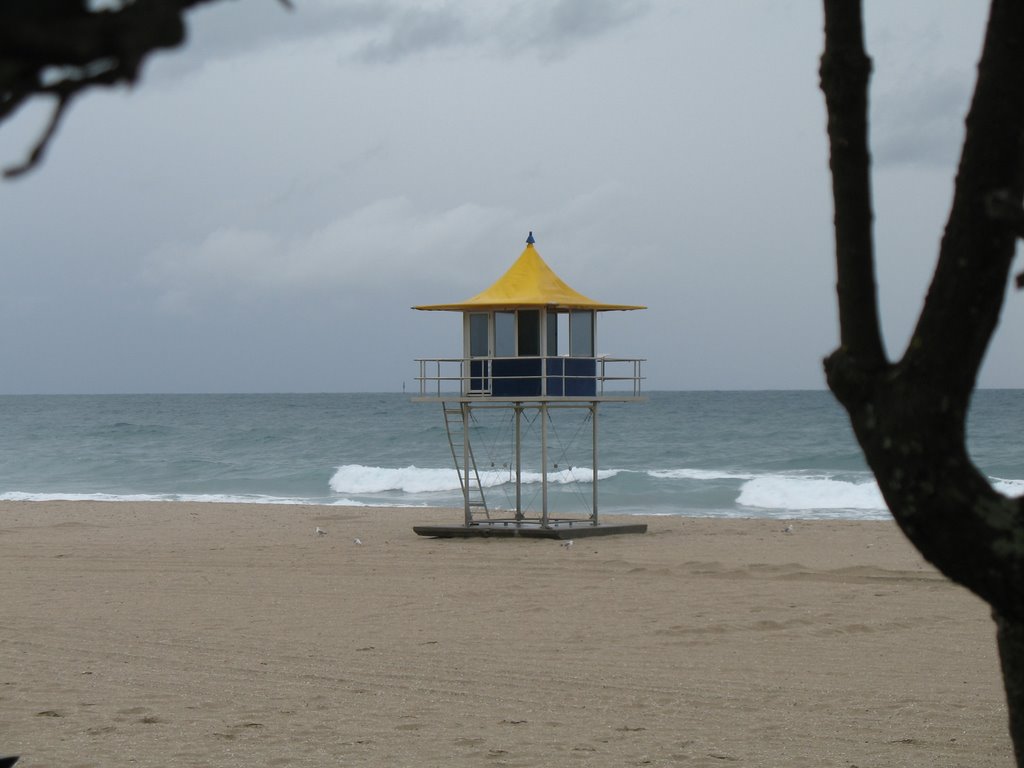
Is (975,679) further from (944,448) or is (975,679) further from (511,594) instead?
(944,448)

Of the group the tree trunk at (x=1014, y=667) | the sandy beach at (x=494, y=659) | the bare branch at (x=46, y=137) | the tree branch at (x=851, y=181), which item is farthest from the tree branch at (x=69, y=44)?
the sandy beach at (x=494, y=659)

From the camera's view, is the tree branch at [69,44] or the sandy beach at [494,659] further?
the sandy beach at [494,659]

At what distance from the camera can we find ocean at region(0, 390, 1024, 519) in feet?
101

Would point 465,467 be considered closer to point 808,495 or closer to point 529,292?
point 529,292

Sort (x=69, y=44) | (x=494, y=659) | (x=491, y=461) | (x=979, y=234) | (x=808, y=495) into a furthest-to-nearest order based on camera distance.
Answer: (x=808, y=495)
(x=491, y=461)
(x=494, y=659)
(x=979, y=234)
(x=69, y=44)

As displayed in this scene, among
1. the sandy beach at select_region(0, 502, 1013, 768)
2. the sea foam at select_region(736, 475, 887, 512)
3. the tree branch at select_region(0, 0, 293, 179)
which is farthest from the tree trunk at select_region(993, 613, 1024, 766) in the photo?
the sea foam at select_region(736, 475, 887, 512)

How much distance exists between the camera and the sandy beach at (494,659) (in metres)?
7.09

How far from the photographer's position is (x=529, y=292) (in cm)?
1734

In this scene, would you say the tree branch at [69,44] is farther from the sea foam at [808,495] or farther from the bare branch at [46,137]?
the sea foam at [808,495]

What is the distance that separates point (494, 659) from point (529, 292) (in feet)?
28.0

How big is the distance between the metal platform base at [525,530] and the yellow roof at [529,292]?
119 inches

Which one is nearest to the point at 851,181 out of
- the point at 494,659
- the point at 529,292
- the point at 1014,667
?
the point at 1014,667

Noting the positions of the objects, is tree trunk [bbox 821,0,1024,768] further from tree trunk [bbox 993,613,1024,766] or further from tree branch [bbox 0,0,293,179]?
tree branch [bbox 0,0,293,179]

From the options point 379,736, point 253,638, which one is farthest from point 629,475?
point 379,736
